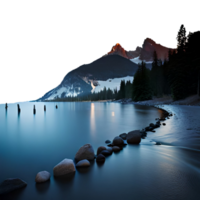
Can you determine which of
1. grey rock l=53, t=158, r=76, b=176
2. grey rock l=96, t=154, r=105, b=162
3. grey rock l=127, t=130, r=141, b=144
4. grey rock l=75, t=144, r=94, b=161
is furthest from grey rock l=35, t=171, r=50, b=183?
grey rock l=127, t=130, r=141, b=144

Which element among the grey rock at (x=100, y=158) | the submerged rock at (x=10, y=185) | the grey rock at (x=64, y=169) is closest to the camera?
the submerged rock at (x=10, y=185)

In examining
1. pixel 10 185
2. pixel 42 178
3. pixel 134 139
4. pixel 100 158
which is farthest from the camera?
pixel 134 139

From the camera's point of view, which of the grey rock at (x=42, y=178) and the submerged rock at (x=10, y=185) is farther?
the grey rock at (x=42, y=178)

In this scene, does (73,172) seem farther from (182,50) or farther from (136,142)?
(182,50)

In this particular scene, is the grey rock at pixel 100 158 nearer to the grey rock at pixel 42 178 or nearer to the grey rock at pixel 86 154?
the grey rock at pixel 86 154

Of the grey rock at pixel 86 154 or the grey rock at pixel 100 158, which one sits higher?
the grey rock at pixel 86 154

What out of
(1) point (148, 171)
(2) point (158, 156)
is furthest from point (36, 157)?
(2) point (158, 156)

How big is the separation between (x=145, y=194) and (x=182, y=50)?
2262 inches

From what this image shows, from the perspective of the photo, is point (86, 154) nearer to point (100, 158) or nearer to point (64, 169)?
point (100, 158)

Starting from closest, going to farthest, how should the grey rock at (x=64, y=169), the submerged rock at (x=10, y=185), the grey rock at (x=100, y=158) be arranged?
the submerged rock at (x=10, y=185)
the grey rock at (x=64, y=169)
the grey rock at (x=100, y=158)

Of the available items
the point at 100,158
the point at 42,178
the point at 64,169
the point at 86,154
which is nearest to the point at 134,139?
the point at 100,158

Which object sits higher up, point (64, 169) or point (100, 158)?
point (64, 169)

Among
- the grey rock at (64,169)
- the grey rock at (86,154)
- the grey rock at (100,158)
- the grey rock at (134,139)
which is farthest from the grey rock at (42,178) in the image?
the grey rock at (134,139)

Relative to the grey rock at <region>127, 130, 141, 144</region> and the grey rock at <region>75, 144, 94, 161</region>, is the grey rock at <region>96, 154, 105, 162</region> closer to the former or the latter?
the grey rock at <region>75, 144, 94, 161</region>
